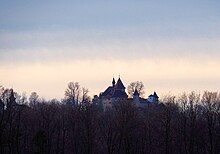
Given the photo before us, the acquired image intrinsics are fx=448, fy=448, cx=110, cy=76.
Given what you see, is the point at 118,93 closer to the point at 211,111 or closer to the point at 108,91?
the point at 108,91

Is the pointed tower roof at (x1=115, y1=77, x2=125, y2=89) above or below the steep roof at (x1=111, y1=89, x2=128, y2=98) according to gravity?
above

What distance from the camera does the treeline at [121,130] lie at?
51812mm

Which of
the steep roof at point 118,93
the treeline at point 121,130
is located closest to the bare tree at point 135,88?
the steep roof at point 118,93

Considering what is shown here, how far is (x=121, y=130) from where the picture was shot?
51.4 metres

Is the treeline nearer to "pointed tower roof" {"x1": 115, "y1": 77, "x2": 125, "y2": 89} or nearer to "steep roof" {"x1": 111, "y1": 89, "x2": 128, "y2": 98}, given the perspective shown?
"steep roof" {"x1": 111, "y1": 89, "x2": 128, "y2": 98}

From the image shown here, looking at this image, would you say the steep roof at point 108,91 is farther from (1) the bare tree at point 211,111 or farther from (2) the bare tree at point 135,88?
(1) the bare tree at point 211,111

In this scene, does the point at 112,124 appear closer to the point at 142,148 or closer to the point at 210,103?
the point at 142,148

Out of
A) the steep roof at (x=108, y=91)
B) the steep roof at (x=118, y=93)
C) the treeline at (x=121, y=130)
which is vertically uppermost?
the steep roof at (x=108, y=91)

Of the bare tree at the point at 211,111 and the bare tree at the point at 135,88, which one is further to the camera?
the bare tree at the point at 135,88

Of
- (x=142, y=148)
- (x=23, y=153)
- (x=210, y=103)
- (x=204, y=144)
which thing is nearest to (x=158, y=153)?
(x=142, y=148)

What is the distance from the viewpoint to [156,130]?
54969mm

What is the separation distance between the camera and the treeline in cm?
5181

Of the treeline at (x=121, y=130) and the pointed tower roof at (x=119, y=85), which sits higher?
the pointed tower roof at (x=119, y=85)

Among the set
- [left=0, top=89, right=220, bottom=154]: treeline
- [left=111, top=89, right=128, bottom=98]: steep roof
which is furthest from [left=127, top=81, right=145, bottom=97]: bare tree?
[left=0, top=89, right=220, bottom=154]: treeline
